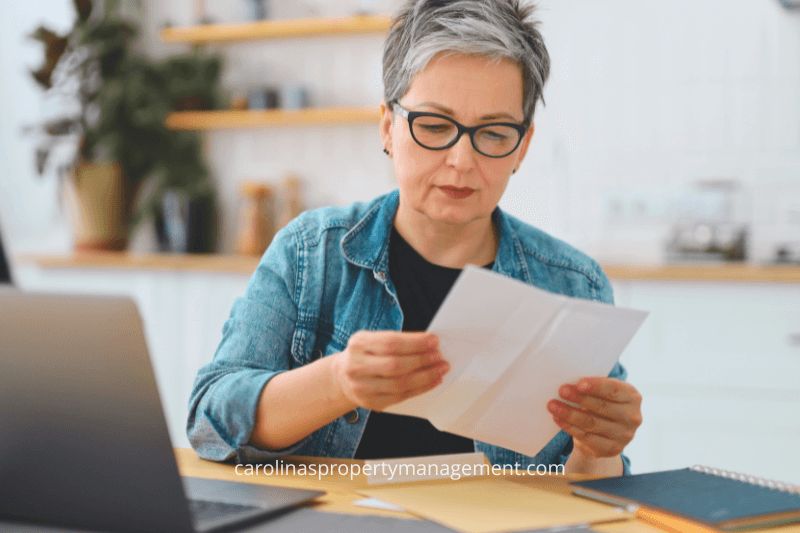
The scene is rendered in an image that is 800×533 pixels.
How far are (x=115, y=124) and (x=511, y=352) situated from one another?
11.1ft

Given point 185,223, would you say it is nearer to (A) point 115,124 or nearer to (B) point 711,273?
(A) point 115,124

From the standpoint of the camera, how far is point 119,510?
86cm

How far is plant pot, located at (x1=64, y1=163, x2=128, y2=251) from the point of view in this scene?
408cm

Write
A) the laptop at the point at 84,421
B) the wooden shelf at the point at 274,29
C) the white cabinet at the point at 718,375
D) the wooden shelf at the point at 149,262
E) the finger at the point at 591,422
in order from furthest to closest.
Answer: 1. the wooden shelf at the point at 274,29
2. the wooden shelf at the point at 149,262
3. the white cabinet at the point at 718,375
4. the finger at the point at 591,422
5. the laptop at the point at 84,421

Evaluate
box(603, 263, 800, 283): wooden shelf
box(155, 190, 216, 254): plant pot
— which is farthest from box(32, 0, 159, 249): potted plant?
box(603, 263, 800, 283): wooden shelf

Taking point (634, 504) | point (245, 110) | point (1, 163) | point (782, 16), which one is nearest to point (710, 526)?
point (634, 504)

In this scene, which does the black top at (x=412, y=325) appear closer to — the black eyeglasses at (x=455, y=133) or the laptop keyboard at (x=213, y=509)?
the black eyeglasses at (x=455, y=133)

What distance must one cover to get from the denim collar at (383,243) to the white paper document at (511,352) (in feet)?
1.20

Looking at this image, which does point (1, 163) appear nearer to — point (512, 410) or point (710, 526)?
point (512, 410)

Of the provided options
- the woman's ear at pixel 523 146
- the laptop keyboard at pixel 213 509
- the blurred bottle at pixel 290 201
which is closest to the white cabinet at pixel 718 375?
the blurred bottle at pixel 290 201

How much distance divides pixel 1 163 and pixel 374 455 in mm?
3683

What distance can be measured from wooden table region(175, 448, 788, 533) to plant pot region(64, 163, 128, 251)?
3.00 metres

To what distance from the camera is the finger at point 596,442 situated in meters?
1.18

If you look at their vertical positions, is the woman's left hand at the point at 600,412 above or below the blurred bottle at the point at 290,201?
above
